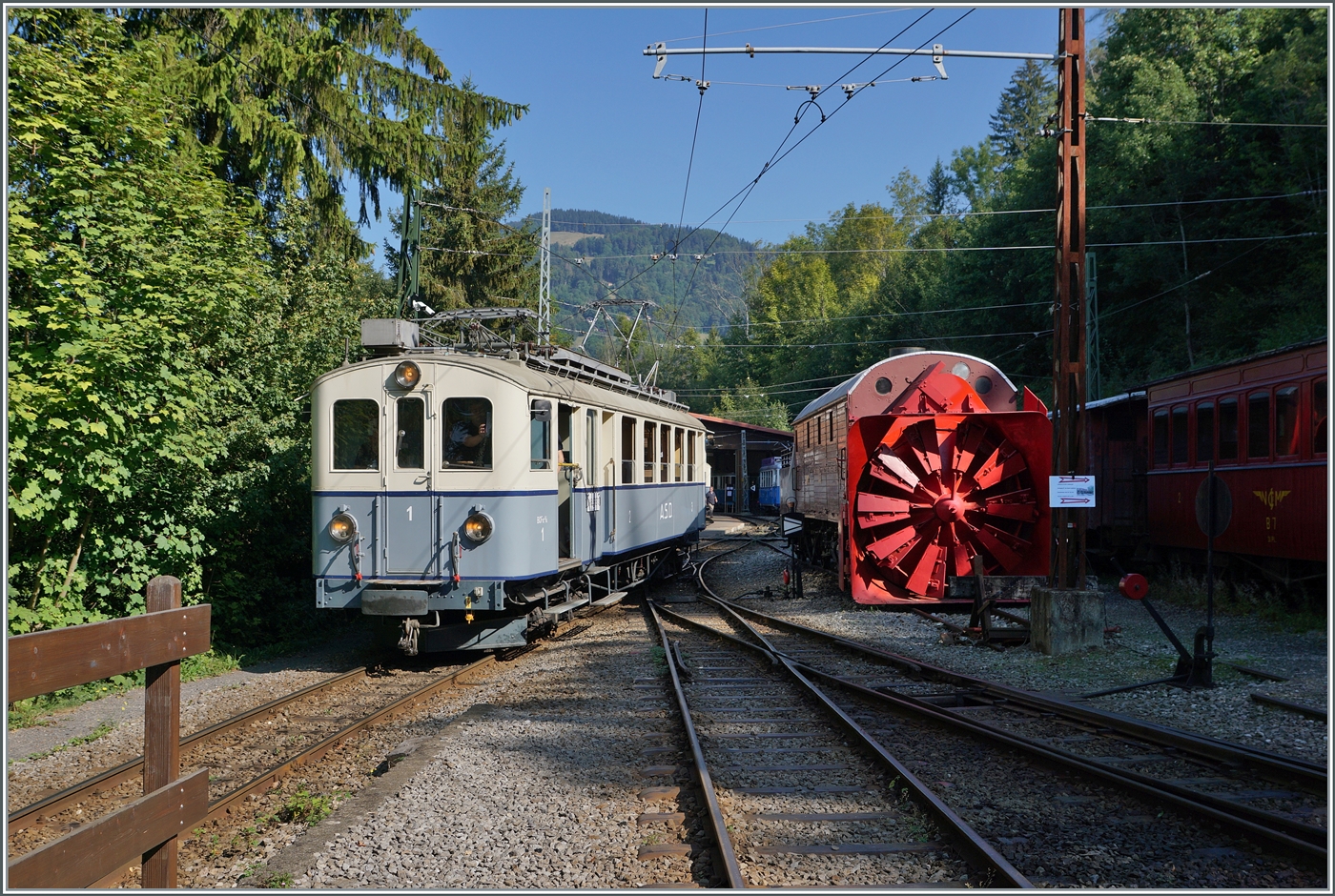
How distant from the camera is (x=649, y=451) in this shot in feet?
48.6

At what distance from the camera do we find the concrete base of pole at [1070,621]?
9.67 m

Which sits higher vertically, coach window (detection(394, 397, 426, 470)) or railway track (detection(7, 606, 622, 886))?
coach window (detection(394, 397, 426, 470))

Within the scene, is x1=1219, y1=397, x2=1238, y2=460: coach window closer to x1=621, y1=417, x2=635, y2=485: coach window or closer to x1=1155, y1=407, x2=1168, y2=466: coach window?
x1=1155, y1=407, x2=1168, y2=466: coach window

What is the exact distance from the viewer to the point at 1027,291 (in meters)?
36.4

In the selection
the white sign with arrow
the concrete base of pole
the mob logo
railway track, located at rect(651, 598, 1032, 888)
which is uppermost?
the white sign with arrow

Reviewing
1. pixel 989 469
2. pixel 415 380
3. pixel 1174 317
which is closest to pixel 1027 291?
pixel 1174 317

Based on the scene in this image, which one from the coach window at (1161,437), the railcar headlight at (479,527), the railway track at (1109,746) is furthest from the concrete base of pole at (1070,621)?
the coach window at (1161,437)

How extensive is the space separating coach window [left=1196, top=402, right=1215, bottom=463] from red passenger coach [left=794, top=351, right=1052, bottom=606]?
9.65ft

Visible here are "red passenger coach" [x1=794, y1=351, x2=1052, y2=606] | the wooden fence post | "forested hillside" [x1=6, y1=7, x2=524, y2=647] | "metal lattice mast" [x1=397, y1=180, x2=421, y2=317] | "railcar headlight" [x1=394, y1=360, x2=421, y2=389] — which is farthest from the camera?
"metal lattice mast" [x1=397, y1=180, x2=421, y2=317]

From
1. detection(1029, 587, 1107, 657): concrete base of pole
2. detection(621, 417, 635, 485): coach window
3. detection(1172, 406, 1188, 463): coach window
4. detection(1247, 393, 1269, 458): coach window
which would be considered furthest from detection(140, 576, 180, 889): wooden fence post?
detection(1172, 406, 1188, 463): coach window

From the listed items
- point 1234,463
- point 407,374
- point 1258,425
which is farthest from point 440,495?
point 1234,463

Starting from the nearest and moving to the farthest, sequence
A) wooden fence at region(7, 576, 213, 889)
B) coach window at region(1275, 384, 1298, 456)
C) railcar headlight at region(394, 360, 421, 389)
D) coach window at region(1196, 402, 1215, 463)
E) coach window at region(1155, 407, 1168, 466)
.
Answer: wooden fence at region(7, 576, 213, 889) → railcar headlight at region(394, 360, 421, 389) → coach window at region(1275, 384, 1298, 456) → coach window at region(1196, 402, 1215, 463) → coach window at region(1155, 407, 1168, 466)

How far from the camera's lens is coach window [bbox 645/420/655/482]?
14.6m

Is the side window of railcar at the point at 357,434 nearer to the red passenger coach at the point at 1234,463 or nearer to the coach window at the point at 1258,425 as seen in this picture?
Result: the red passenger coach at the point at 1234,463
